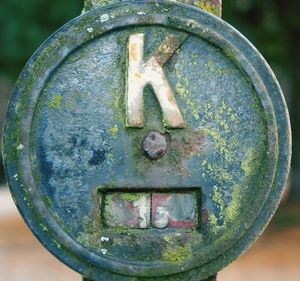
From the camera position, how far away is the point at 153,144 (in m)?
2.22

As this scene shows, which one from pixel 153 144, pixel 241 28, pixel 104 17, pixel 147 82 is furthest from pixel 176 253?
pixel 241 28

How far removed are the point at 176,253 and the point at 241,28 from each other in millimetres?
6988

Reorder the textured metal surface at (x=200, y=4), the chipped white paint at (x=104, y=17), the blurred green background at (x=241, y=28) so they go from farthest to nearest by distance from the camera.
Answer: the blurred green background at (x=241, y=28) → the textured metal surface at (x=200, y=4) → the chipped white paint at (x=104, y=17)

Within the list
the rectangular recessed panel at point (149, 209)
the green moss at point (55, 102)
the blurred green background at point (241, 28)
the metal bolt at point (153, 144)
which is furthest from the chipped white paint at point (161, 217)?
the blurred green background at point (241, 28)

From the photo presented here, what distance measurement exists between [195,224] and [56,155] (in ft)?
1.43

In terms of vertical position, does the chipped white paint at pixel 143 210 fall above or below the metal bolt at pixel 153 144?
below

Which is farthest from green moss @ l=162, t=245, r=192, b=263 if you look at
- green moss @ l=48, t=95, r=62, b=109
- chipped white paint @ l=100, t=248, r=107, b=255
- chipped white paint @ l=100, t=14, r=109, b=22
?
chipped white paint @ l=100, t=14, r=109, b=22

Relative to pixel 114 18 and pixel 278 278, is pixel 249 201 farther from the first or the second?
pixel 278 278

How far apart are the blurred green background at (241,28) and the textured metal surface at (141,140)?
20.6ft

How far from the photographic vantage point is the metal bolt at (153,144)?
2.22 meters

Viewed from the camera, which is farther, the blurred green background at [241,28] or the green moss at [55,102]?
the blurred green background at [241,28]

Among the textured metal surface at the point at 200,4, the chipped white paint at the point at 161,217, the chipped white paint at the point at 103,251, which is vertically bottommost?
the chipped white paint at the point at 103,251

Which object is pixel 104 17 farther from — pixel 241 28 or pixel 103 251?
pixel 241 28

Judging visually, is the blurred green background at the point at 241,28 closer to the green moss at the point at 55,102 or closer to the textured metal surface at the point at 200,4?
the textured metal surface at the point at 200,4
